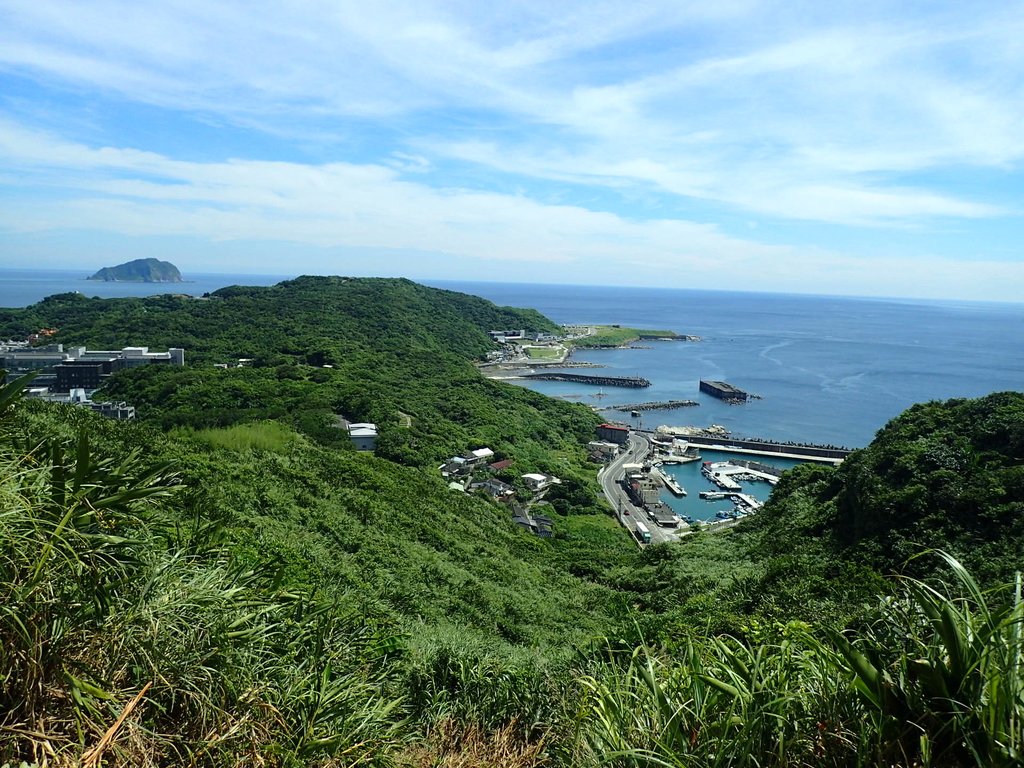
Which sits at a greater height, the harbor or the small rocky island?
the small rocky island

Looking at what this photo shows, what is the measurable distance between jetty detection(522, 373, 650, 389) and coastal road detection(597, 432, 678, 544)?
17090mm

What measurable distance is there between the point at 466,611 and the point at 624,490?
61.6ft

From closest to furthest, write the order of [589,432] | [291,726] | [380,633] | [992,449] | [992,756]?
[992,756], [291,726], [380,633], [992,449], [589,432]

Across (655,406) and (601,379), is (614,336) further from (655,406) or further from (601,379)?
(655,406)

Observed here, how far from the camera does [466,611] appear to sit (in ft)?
31.3

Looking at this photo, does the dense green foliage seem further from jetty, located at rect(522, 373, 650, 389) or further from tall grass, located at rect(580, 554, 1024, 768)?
tall grass, located at rect(580, 554, 1024, 768)

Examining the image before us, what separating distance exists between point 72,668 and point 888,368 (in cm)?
6848

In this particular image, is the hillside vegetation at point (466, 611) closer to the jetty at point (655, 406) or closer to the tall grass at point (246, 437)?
the tall grass at point (246, 437)

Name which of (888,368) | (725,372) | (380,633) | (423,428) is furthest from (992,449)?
(888,368)

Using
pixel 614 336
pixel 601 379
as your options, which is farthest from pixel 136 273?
pixel 601 379

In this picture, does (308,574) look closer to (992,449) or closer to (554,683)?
(554,683)

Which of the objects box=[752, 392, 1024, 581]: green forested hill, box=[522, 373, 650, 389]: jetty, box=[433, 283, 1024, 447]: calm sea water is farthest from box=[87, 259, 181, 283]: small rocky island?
box=[752, 392, 1024, 581]: green forested hill

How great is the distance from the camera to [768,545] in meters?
13.8

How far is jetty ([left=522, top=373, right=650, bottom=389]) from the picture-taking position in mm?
54438
